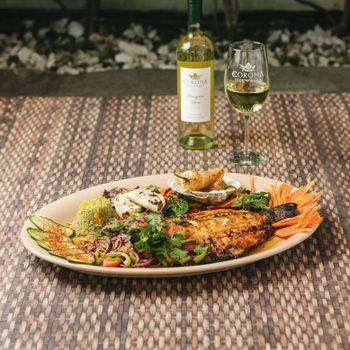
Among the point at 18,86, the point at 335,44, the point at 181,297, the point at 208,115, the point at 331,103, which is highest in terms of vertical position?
the point at 181,297

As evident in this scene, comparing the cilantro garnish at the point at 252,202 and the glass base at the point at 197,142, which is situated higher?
the cilantro garnish at the point at 252,202

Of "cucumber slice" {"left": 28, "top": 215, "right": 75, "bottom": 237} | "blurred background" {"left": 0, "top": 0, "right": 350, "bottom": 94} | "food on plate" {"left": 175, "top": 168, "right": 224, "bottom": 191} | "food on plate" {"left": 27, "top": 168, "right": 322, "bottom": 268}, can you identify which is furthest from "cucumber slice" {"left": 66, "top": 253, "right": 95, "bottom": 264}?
"blurred background" {"left": 0, "top": 0, "right": 350, "bottom": 94}

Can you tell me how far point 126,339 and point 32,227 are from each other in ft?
1.16

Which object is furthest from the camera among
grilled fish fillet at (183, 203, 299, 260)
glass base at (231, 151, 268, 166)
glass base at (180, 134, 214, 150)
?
glass base at (180, 134, 214, 150)

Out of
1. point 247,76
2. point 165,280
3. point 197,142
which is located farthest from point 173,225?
point 197,142

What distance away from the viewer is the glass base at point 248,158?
6.53 feet

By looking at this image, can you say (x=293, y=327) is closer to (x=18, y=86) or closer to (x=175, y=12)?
(x=18, y=86)

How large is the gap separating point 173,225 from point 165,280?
10cm

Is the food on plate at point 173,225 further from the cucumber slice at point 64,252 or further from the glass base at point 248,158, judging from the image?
the glass base at point 248,158

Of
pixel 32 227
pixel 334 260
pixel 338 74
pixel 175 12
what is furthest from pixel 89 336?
pixel 175 12

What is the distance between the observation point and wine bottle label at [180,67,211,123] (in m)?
1.98

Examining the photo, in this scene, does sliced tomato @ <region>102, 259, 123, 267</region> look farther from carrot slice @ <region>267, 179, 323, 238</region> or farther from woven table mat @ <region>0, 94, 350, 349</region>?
carrot slice @ <region>267, 179, 323, 238</region>

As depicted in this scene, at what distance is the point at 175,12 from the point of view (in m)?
3.84

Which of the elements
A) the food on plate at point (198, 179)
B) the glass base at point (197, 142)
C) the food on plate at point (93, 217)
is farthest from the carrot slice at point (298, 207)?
the glass base at point (197, 142)
